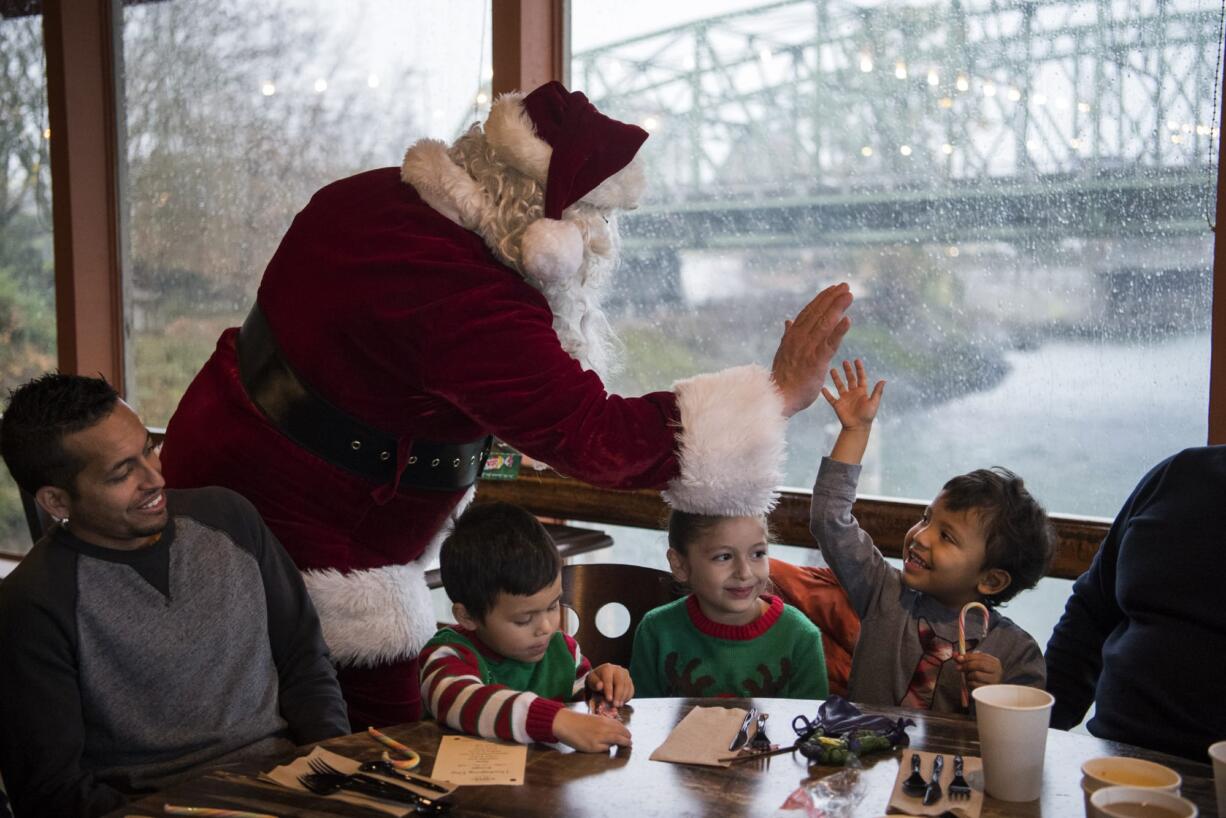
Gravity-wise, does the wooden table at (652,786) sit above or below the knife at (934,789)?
below

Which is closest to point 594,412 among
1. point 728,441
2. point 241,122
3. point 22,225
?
point 728,441

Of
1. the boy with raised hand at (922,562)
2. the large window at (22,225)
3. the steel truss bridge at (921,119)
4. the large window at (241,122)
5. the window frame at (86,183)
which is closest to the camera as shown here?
the boy with raised hand at (922,562)

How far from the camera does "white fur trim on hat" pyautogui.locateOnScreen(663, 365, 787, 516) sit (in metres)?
1.79

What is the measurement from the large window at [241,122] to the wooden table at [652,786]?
2340 millimetres

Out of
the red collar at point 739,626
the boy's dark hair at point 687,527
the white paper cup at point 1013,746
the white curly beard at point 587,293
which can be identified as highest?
the white curly beard at point 587,293

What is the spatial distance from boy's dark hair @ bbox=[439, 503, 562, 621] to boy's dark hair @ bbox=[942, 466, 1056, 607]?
733 millimetres

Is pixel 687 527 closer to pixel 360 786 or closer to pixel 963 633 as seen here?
pixel 963 633

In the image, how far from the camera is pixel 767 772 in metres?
1.44

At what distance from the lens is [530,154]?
1906 millimetres

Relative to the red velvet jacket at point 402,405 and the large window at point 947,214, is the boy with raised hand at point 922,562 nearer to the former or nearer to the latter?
the red velvet jacket at point 402,405

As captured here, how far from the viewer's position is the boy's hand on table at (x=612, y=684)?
1.70m

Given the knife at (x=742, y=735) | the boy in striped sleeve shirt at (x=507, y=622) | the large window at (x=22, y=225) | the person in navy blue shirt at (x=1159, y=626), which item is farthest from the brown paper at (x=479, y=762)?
the large window at (x=22, y=225)

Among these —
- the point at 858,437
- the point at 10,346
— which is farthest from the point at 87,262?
Result: the point at 858,437

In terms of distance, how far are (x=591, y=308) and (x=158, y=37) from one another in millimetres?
2966
